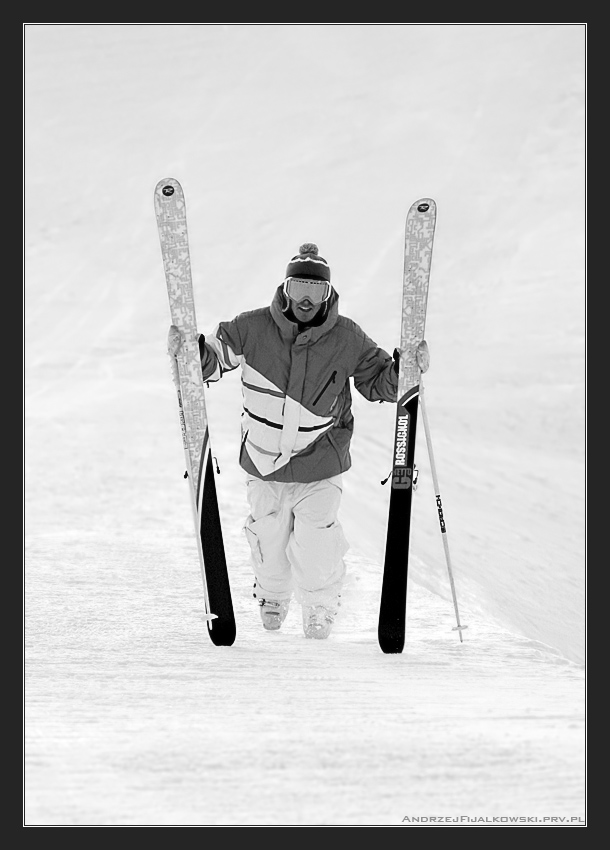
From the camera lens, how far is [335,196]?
2700 centimetres

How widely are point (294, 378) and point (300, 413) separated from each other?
0.17m

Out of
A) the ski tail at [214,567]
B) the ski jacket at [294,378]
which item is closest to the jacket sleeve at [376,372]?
the ski jacket at [294,378]

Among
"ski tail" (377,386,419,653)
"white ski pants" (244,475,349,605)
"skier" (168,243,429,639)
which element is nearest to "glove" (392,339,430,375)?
"skier" (168,243,429,639)

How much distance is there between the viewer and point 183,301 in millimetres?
4996

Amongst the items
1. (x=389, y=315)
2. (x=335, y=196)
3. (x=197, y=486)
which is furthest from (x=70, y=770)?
(x=335, y=196)

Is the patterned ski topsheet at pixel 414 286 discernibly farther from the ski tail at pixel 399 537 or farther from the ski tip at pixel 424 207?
the ski tail at pixel 399 537

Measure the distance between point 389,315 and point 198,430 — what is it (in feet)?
52.8

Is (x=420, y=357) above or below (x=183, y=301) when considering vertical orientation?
below

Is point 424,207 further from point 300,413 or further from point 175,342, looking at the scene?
point 175,342

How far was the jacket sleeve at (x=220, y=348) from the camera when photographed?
4.92 meters

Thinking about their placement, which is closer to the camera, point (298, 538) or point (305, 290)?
point (305, 290)

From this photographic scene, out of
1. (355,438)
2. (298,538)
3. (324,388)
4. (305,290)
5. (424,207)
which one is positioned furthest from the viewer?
(355,438)

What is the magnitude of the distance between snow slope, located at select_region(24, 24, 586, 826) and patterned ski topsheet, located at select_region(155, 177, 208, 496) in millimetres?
996

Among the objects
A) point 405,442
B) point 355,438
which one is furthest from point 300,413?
point 355,438
